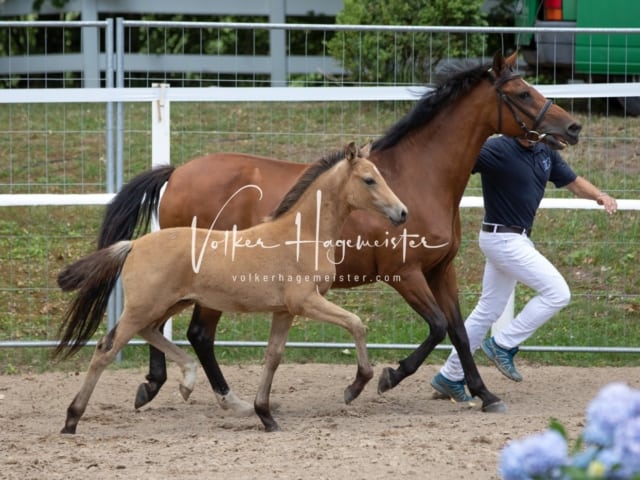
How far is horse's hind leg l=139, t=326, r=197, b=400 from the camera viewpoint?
19.8 ft

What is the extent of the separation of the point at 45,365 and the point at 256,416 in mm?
2124

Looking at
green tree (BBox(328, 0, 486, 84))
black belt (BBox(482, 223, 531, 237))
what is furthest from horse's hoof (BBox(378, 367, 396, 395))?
green tree (BBox(328, 0, 486, 84))

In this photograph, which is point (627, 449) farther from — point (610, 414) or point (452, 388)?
point (452, 388)

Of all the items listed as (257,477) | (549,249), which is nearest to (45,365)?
(257,477)

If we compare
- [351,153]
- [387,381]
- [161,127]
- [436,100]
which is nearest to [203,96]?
[161,127]

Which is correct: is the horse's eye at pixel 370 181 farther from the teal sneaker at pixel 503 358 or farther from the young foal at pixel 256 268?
the teal sneaker at pixel 503 358

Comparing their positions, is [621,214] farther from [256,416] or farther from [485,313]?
[256,416]

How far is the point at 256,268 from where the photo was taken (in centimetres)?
579

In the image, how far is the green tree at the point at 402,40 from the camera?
29.8 ft

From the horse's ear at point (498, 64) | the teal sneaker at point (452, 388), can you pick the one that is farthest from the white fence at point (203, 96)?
the teal sneaker at point (452, 388)

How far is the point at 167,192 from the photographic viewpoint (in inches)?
268

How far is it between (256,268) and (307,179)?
1.89ft

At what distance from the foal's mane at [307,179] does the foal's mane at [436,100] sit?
27.3 inches

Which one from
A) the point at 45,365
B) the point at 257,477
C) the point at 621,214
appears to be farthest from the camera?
the point at 621,214
